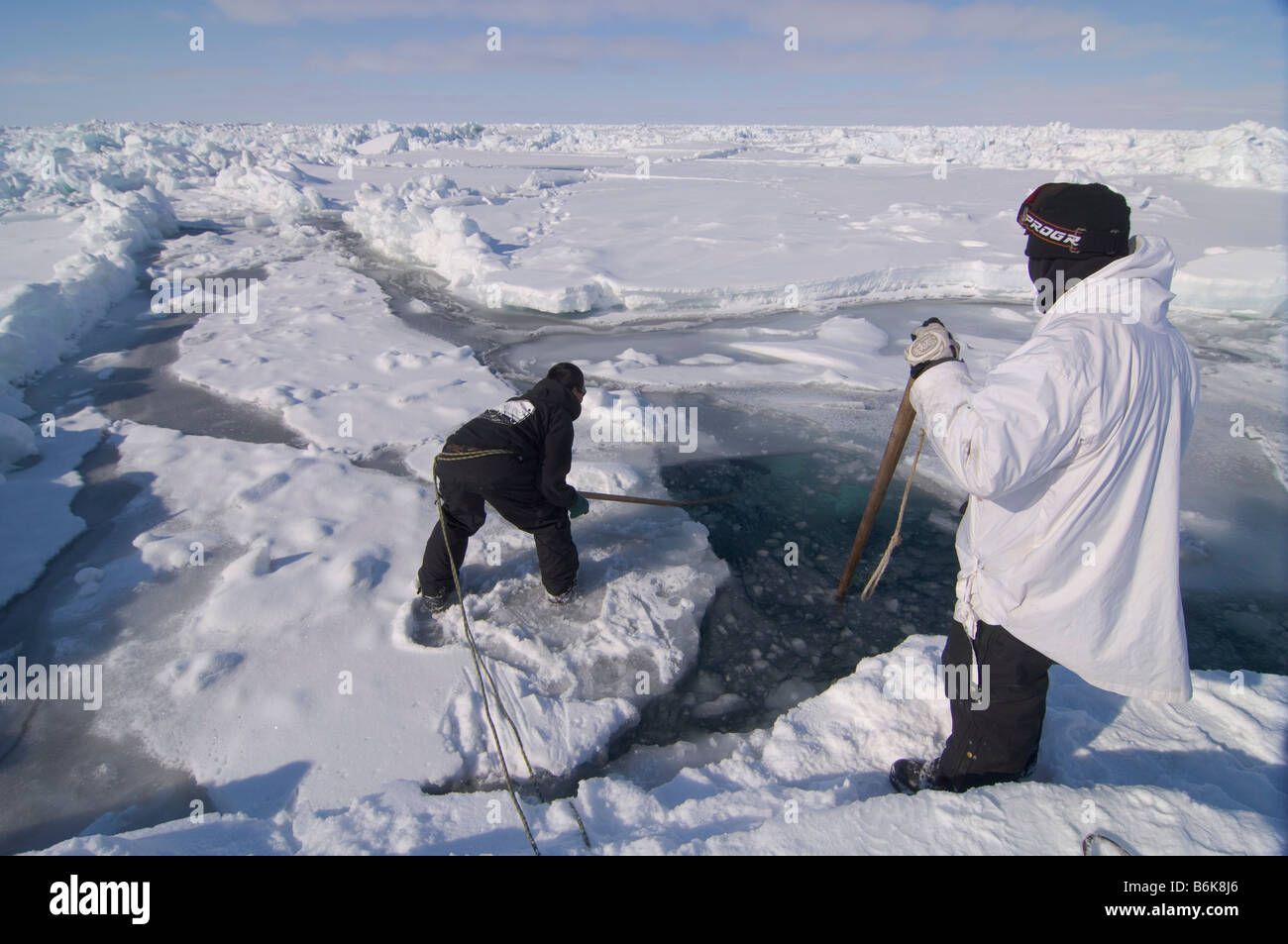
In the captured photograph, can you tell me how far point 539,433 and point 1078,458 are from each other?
7.08 feet

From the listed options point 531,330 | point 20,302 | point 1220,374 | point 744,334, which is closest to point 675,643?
point 744,334

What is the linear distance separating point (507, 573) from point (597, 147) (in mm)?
48123

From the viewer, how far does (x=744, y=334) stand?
289 inches

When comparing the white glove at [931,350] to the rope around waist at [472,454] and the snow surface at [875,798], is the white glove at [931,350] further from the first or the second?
the rope around waist at [472,454]

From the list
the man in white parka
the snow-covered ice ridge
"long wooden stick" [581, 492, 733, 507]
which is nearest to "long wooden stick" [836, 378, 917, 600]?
the man in white parka

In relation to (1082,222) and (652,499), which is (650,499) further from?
(1082,222)

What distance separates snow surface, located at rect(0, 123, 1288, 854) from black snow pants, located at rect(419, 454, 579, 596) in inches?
9.4

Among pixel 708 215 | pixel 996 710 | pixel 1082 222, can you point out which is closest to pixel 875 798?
pixel 996 710

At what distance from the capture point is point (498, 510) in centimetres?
300

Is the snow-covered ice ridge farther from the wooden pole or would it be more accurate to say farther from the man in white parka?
the man in white parka

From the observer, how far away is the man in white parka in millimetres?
1304

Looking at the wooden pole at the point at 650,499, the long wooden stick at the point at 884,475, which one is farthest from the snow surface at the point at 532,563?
the long wooden stick at the point at 884,475

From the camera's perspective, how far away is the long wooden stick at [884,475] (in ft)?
8.33

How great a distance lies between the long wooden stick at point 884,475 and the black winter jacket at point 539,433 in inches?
55.6
